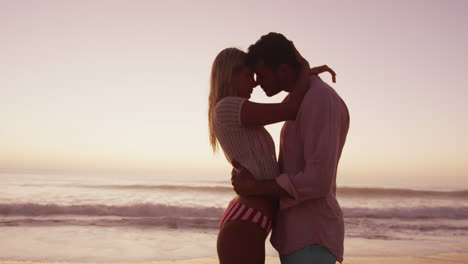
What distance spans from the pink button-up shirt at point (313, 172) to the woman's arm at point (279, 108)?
0.12 feet

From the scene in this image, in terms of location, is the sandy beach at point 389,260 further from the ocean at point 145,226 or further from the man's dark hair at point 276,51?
the man's dark hair at point 276,51

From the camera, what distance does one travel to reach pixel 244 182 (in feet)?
6.08

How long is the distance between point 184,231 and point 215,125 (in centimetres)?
767

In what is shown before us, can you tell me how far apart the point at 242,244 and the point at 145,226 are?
8.57m

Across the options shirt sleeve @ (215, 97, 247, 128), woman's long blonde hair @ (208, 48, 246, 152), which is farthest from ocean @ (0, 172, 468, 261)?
shirt sleeve @ (215, 97, 247, 128)

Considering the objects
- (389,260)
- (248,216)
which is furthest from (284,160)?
(389,260)

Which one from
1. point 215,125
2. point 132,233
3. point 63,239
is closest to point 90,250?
point 63,239

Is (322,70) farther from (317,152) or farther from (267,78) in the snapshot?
(317,152)

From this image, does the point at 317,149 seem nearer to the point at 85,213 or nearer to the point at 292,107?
the point at 292,107

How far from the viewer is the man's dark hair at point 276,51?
1.83 metres

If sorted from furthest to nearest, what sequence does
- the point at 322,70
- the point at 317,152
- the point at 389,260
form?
1. the point at 389,260
2. the point at 322,70
3. the point at 317,152

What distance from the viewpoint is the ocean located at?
22.0 feet

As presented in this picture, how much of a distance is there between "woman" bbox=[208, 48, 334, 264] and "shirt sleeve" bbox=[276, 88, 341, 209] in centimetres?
12

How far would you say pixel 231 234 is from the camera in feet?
5.95
